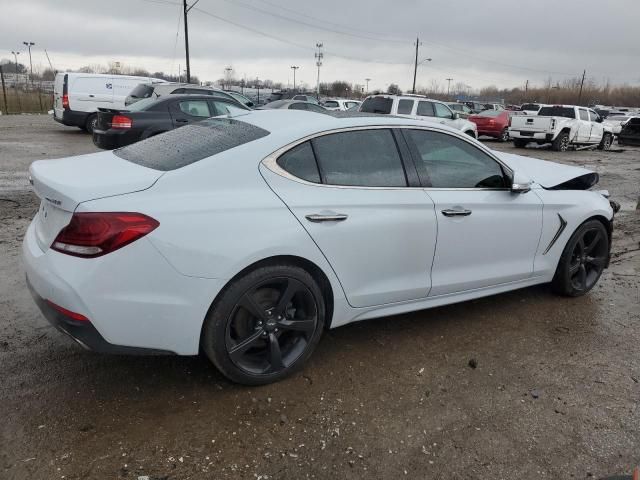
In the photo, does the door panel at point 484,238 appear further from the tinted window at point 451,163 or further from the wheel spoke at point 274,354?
the wheel spoke at point 274,354

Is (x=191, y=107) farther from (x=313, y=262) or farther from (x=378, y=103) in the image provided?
(x=313, y=262)

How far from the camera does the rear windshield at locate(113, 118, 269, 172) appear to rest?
305 centimetres

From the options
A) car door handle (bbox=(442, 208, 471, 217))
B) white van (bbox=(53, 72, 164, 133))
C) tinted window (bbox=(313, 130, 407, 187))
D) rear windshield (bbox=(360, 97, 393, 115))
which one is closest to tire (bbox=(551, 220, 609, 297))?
car door handle (bbox=(442, 208, 471, 217))

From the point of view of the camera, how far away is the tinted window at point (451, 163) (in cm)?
361

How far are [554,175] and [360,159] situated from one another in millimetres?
2114

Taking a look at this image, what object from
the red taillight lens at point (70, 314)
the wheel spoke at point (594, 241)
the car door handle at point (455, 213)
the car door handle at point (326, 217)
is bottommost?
the wheel spoke at point (594, 241)

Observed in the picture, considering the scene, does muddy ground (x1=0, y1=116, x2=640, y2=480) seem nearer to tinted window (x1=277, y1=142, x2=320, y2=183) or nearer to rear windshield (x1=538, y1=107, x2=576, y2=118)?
tinted window (x1=277, y1=142, x2=320, y2=183)

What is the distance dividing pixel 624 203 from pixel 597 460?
835 centimetres

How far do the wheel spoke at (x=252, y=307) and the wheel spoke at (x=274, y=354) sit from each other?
0.15 m

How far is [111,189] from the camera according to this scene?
2678mm

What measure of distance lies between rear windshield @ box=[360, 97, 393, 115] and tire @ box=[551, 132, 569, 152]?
7545 millimetres

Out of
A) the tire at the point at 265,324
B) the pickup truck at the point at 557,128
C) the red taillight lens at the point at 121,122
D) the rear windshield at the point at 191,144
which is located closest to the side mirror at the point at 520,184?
the tire at the point at 265,324

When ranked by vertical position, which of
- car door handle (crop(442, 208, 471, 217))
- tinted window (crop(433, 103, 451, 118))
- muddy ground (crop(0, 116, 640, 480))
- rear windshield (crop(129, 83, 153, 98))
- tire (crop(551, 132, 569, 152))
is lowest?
muddy ground (crop(0, 116, 640, 480))

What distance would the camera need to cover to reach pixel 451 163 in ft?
12.4
